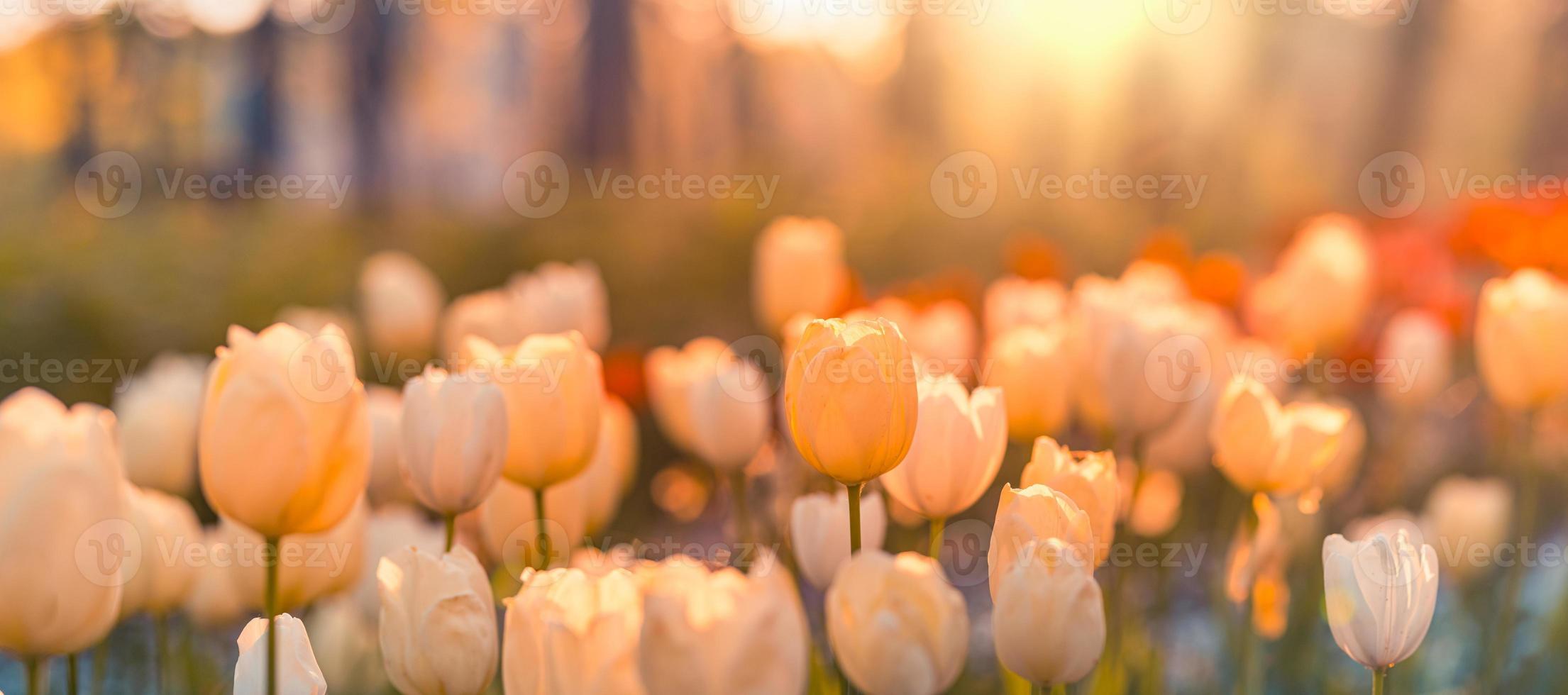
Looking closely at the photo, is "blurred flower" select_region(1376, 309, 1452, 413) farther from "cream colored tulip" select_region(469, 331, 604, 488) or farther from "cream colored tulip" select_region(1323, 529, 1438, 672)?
"cream colored tulip" select_region(469, 331, 604, 488)

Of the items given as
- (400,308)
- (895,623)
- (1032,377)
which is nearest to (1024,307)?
(1032,377)

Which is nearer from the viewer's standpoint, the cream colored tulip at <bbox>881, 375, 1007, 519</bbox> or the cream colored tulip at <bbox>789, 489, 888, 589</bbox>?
the cream colored tulip at <bbox>881, 375, 1007, 519</bbox>

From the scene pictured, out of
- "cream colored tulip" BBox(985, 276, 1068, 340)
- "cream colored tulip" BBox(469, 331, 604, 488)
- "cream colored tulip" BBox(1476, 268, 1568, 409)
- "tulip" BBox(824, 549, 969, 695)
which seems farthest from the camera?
"cream colored tulip" BBox(985, 276, 1068, 340)

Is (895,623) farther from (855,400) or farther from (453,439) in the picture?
(453,439)

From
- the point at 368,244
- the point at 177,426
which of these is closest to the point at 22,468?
the point at 177,426

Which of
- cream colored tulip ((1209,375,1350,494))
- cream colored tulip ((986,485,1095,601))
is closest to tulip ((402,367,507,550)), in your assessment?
cream colored tulip ((986,485,1095,601))

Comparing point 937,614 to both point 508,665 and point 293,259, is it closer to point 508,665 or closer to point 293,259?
point 508,665

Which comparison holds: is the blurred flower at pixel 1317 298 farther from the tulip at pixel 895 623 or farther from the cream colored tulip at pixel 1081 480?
the tulip at pixel 895 623
